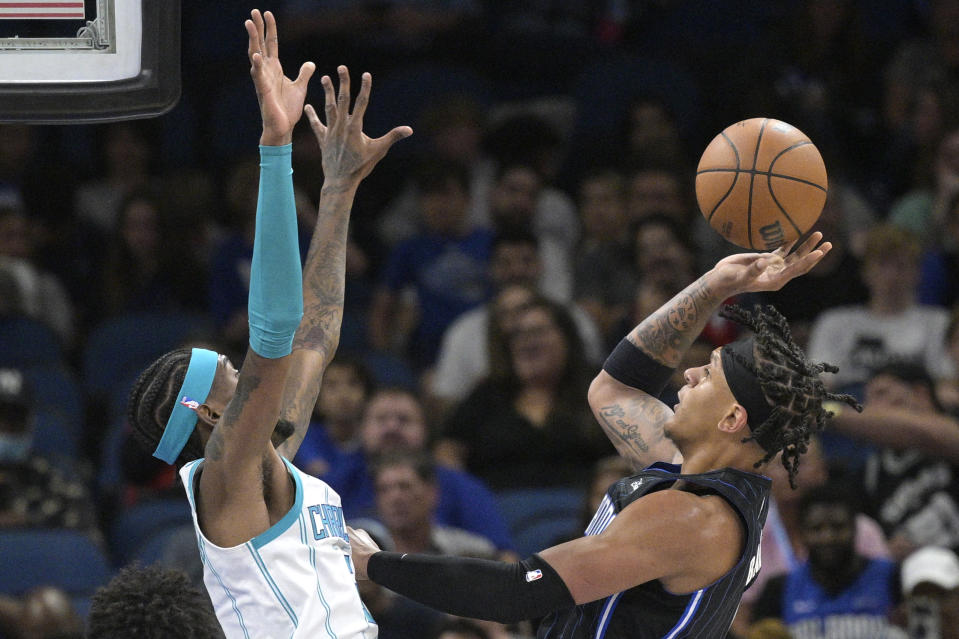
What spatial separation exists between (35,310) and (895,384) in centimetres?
455

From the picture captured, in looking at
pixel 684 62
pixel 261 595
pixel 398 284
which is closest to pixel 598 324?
pixel 398 284

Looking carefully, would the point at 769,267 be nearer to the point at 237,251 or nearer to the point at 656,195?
the point at 656,195

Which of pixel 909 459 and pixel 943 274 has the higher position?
pixel 943 274

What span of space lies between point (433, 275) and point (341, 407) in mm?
1538

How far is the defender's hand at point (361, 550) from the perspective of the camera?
3.46 meters

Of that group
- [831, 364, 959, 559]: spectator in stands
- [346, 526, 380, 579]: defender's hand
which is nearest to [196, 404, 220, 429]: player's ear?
[346, 526, 380, 579]: defender's hand

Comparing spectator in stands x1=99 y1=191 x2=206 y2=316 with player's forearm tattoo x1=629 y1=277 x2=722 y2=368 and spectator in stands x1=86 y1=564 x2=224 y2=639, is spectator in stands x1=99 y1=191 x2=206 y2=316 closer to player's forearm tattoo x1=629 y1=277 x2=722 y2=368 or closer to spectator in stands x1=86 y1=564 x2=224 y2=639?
player's forearm tattoo x1=629 y1=277 x2=722 y2=368

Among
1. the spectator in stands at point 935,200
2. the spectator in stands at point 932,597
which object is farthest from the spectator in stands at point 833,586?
the spectator in stands at point 935,200

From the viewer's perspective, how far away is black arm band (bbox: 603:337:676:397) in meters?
4.14

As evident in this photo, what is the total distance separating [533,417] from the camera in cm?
682

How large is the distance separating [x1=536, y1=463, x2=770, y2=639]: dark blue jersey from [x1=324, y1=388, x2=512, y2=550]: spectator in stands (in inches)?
104

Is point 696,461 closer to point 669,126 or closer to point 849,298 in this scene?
point 849,298

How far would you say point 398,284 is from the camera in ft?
26.8

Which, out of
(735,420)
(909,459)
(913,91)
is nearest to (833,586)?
(909,459)
